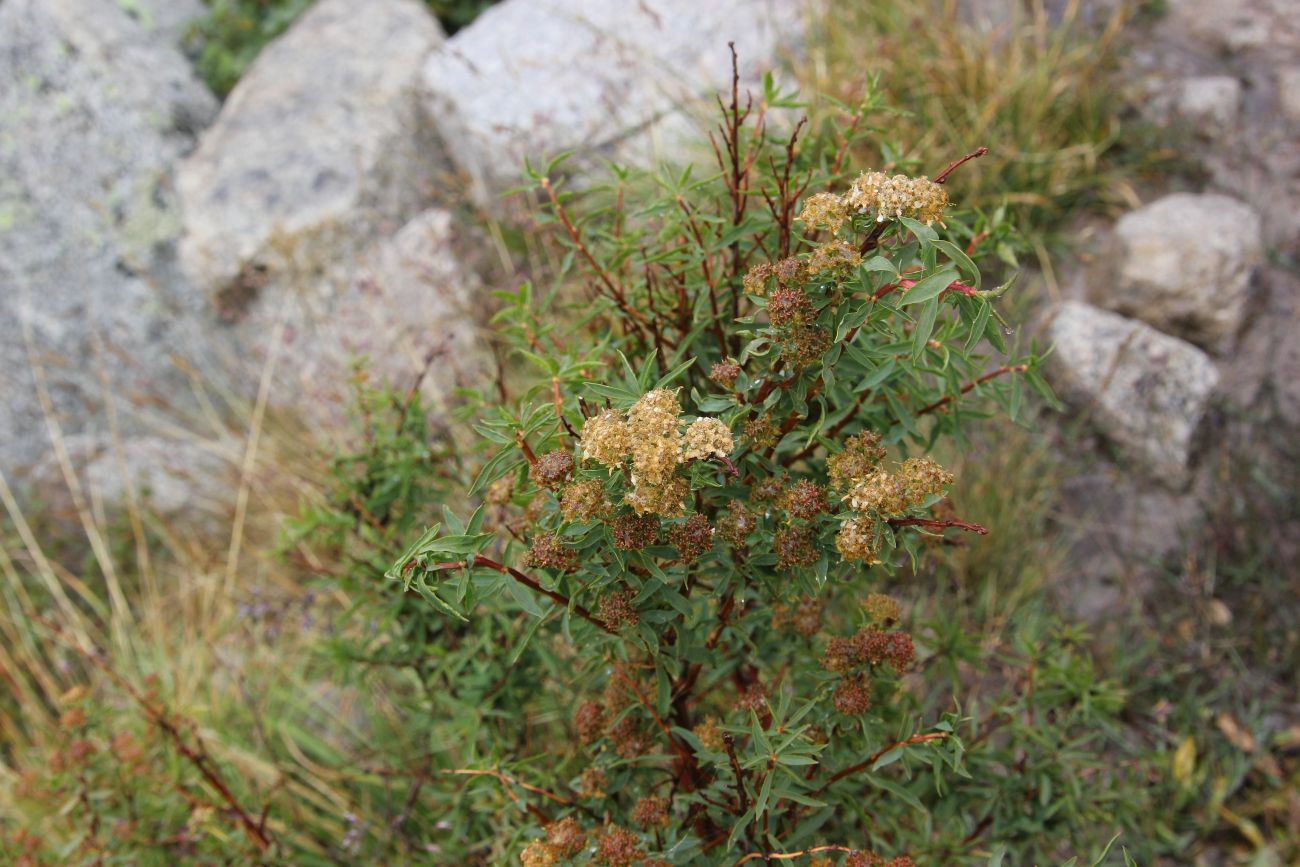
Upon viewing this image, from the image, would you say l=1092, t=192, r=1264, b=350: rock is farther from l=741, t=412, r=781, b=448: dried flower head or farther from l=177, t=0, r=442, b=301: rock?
l=177, t=0, r=442, b=301: rock

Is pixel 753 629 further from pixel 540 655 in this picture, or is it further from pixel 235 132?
pixel 235 132

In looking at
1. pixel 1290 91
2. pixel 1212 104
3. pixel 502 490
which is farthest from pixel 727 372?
pixel 1290 91

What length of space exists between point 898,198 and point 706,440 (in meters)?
0.38

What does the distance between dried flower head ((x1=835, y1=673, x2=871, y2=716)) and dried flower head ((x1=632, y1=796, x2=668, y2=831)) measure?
32 centimetres

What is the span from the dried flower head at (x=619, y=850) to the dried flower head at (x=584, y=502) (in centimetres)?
51

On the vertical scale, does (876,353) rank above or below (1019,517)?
above

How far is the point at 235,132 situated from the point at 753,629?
13.8ft

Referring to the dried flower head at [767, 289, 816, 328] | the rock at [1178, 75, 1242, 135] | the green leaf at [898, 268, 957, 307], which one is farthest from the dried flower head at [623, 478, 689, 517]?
the rock at [1178, 75, 1242, 135]

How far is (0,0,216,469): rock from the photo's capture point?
4.75m

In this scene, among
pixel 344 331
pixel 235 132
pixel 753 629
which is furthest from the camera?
pixel 235 132

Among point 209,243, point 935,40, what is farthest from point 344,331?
point 935,40

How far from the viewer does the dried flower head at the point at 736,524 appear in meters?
1.33

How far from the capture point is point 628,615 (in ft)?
4.39

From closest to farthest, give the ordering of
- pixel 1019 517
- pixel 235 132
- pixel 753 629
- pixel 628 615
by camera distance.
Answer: pixel 628 615 → pixel 753 629 → pixel 1019 517 → pixel 235 132
